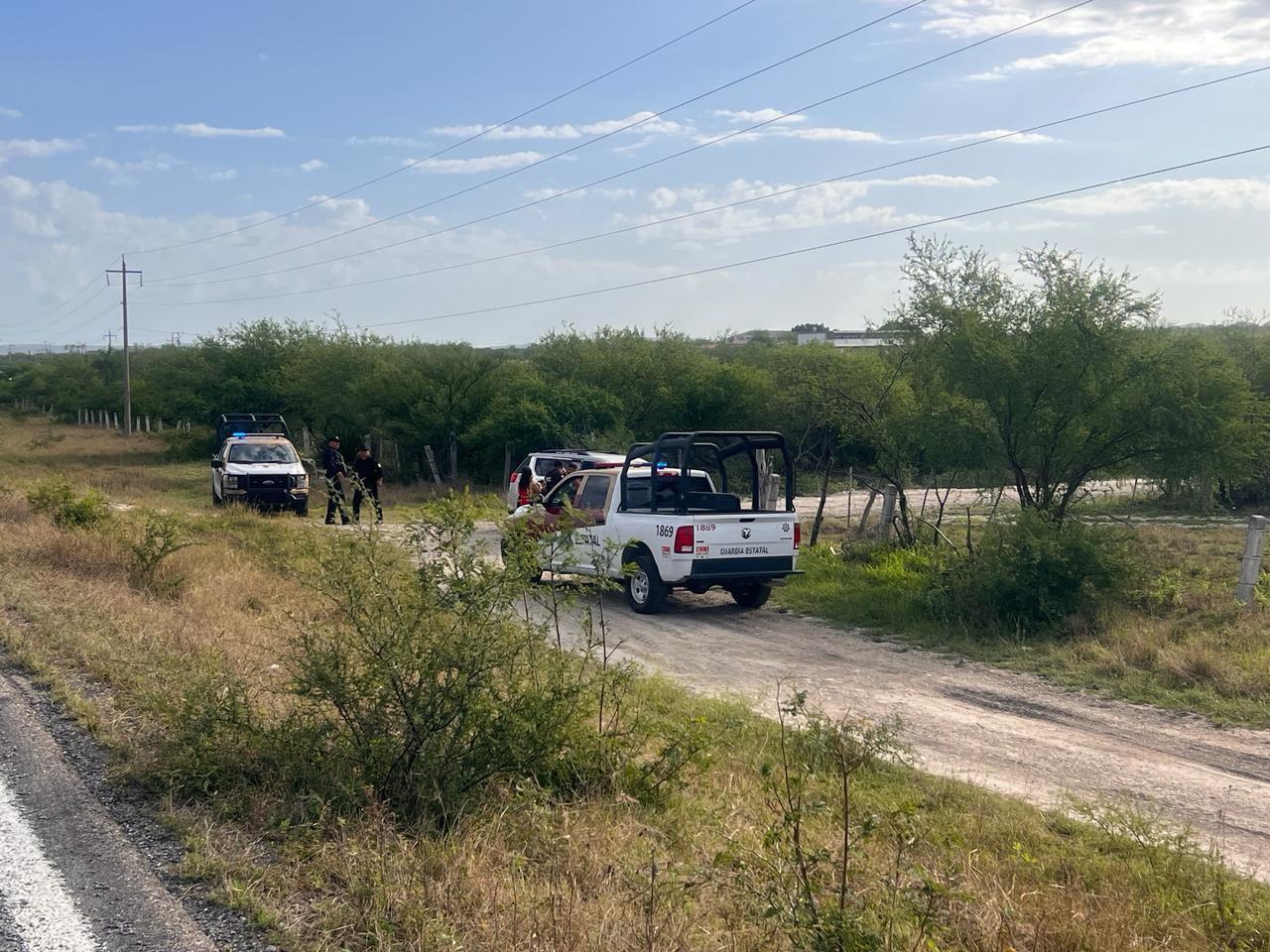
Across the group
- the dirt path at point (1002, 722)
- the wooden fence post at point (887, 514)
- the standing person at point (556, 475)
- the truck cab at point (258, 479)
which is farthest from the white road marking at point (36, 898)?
the truck cab at point (258, 479)

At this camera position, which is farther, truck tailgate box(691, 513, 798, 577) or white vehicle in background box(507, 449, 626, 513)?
white vehicle in background box(507, 449, 626, 513)

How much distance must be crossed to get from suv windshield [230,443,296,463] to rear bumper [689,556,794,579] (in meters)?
16.0

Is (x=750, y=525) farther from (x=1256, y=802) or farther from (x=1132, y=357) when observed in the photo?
(x=1256, y=802)

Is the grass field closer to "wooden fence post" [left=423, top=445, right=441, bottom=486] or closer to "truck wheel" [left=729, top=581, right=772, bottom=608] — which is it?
"truck wheel" [left=729, top=581, right=772, bottom=608]

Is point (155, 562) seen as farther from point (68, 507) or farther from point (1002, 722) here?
point (1002, 722)

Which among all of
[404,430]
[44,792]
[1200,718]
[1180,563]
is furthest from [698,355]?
[44,792]

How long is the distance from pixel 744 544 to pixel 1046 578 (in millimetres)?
3355

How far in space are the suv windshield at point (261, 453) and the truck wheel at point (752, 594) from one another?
607 inches

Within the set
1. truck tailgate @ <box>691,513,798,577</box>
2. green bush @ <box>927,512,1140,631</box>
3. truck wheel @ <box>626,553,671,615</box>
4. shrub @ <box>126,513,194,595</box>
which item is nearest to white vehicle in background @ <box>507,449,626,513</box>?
truck wheel @ <box>626,553,671,615</box>

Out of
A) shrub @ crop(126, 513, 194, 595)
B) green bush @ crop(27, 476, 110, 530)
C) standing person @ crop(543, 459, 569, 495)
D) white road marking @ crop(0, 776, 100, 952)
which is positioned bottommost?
white road marking @ crop(0, 776, 100, 952)

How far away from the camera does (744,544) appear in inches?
512

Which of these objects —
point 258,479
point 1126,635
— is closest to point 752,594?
point 1126,635

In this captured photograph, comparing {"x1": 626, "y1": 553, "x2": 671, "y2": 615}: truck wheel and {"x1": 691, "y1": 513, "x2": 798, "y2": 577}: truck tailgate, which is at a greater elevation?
{"x1": 691, "y1": 513, "x2": 798, "y2": 577}: truck tailgate

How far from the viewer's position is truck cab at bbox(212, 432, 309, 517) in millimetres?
24734
